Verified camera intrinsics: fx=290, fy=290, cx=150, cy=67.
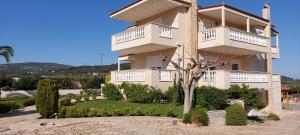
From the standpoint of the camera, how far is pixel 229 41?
71.4 ft

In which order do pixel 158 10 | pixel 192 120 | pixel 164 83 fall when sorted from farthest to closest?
pixel 158 10 → pixel 164 83 → pixel 192 120

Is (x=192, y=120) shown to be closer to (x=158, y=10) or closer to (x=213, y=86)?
(x=213, y=86)

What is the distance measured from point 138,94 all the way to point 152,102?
1.15 m

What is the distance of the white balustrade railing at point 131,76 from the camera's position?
21272mm

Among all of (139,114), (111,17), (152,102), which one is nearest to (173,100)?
(152,102)

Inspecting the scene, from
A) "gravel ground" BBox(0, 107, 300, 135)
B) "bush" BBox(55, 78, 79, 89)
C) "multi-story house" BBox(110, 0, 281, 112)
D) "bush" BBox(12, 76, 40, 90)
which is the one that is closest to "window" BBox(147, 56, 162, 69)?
"multi-story house" BBox(110, 0, 281, 112)

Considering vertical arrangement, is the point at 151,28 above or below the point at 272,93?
above

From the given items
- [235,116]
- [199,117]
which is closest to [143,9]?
[235,116]

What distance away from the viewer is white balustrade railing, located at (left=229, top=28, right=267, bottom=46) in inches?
879

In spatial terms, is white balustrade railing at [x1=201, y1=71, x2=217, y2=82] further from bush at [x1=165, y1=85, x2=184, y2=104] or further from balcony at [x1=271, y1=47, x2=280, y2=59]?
balcony at [x1=271, y1=47, x2=280, y2=59]

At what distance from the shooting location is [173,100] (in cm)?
2031

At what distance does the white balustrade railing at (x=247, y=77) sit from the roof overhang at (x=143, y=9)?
21.7 ft

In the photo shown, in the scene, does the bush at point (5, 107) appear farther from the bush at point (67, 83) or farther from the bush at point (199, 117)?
the bush at point (67, 83)

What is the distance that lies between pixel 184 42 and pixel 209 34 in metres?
2.02
